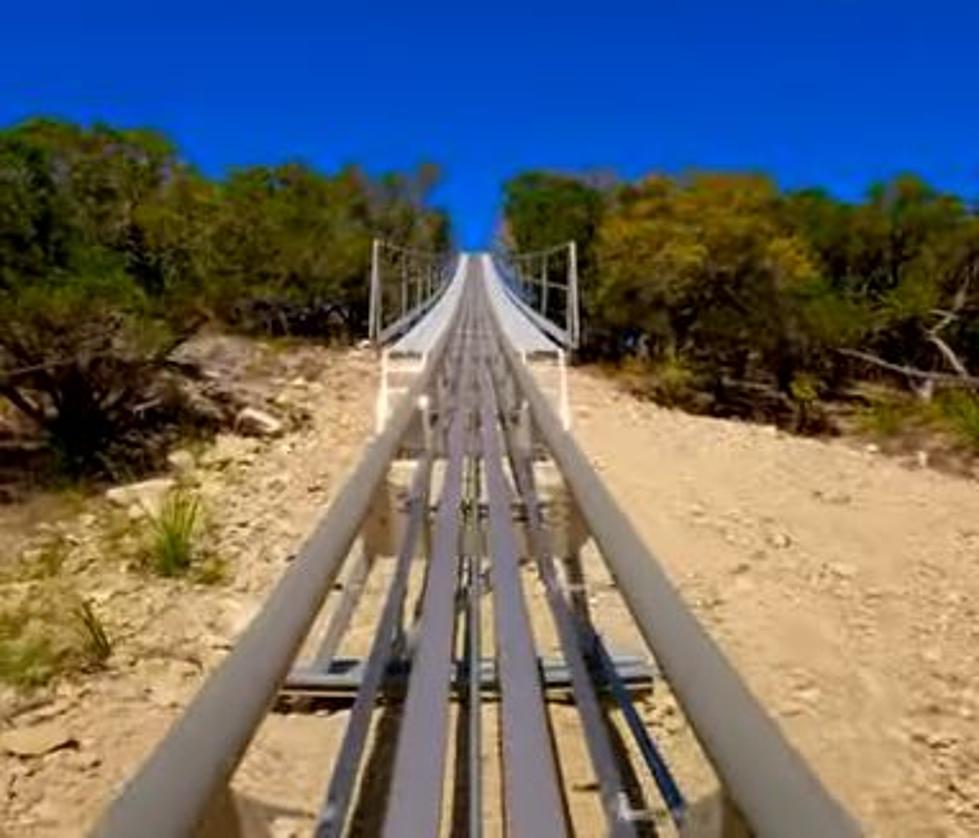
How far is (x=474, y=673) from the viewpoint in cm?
285

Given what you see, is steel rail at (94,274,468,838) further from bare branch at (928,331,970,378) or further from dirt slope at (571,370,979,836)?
bare branch at (928,331,970,378)

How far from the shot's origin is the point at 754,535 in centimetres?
657

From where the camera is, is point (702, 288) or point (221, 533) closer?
point (221, 533)

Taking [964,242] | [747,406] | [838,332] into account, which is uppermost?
[964,242]

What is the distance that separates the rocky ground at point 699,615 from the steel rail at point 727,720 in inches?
10.3

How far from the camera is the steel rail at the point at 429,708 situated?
72.9 inches

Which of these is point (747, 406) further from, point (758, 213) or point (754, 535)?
point (754, 535)

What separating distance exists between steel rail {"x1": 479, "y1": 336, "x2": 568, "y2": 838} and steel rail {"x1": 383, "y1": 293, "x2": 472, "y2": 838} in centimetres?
12

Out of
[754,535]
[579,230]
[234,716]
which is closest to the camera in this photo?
[234,716]

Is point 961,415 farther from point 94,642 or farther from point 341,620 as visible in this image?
point 94,642

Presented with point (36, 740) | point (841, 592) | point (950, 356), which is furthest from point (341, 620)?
point (950, 356)

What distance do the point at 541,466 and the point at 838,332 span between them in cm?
1441

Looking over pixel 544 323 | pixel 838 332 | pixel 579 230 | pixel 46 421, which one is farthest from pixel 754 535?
pixel 579 230

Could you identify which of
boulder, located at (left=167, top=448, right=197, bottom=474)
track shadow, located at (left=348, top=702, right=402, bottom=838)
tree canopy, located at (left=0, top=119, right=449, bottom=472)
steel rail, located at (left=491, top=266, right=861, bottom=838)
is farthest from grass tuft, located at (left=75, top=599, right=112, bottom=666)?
tree canopy, located at (left=0, top=119, right=449, bottom=472)
